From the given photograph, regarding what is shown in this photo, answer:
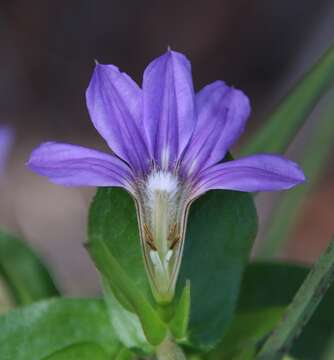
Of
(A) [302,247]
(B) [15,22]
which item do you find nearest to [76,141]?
(B) [15,22]

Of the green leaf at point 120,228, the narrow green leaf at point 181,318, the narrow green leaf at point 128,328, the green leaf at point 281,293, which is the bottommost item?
the green leaf at point 281,293

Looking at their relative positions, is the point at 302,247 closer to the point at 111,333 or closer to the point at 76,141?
the point at 76,141

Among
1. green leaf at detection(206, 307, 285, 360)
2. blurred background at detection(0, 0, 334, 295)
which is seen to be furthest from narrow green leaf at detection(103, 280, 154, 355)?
blurred background at detection(0, 0, 334, 295)

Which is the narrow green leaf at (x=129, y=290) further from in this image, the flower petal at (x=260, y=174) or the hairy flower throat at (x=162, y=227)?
the flower petal at (x=260, y=174)

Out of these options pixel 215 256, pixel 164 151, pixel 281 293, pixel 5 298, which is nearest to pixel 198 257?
pixel 215 256

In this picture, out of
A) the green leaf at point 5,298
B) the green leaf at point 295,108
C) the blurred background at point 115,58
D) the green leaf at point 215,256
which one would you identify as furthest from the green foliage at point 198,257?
the blurred background at point 115,58
